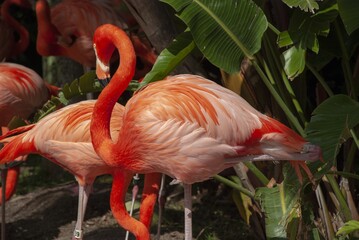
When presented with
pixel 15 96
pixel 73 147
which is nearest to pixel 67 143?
pixel 73 147

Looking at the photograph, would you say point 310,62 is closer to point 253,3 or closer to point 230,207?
point 253,3

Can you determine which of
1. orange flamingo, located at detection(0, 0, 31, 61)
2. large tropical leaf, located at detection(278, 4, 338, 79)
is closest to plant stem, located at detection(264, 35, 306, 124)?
large tropical leaf, located at detection(278, 4, 338, 79)

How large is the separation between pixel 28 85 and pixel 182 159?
202 cm

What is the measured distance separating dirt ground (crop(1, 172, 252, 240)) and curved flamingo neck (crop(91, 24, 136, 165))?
56.3 inches

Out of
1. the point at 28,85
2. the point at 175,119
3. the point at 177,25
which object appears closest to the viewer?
the point at 175,119

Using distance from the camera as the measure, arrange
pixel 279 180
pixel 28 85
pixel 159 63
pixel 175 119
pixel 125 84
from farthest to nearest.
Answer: pixel 28 85
pixel 279 180
pixel 159 63
pixel 125 84
pixel 175 119

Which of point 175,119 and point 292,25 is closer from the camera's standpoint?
point 175,119

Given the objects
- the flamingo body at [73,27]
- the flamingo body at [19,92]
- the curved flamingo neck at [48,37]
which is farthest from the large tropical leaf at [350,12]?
the curved flamingo neck at [48,37]

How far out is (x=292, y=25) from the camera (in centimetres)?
394

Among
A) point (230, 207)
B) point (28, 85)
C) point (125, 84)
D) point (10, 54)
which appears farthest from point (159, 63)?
point (10, 54)

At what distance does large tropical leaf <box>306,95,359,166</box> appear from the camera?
3791 millimetres

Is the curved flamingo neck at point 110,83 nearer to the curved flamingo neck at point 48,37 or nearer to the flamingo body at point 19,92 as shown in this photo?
the flamingo body at point 19,92

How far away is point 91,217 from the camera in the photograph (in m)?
5.65

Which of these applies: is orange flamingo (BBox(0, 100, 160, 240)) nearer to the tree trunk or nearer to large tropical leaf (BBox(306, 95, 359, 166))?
the tree trunk
